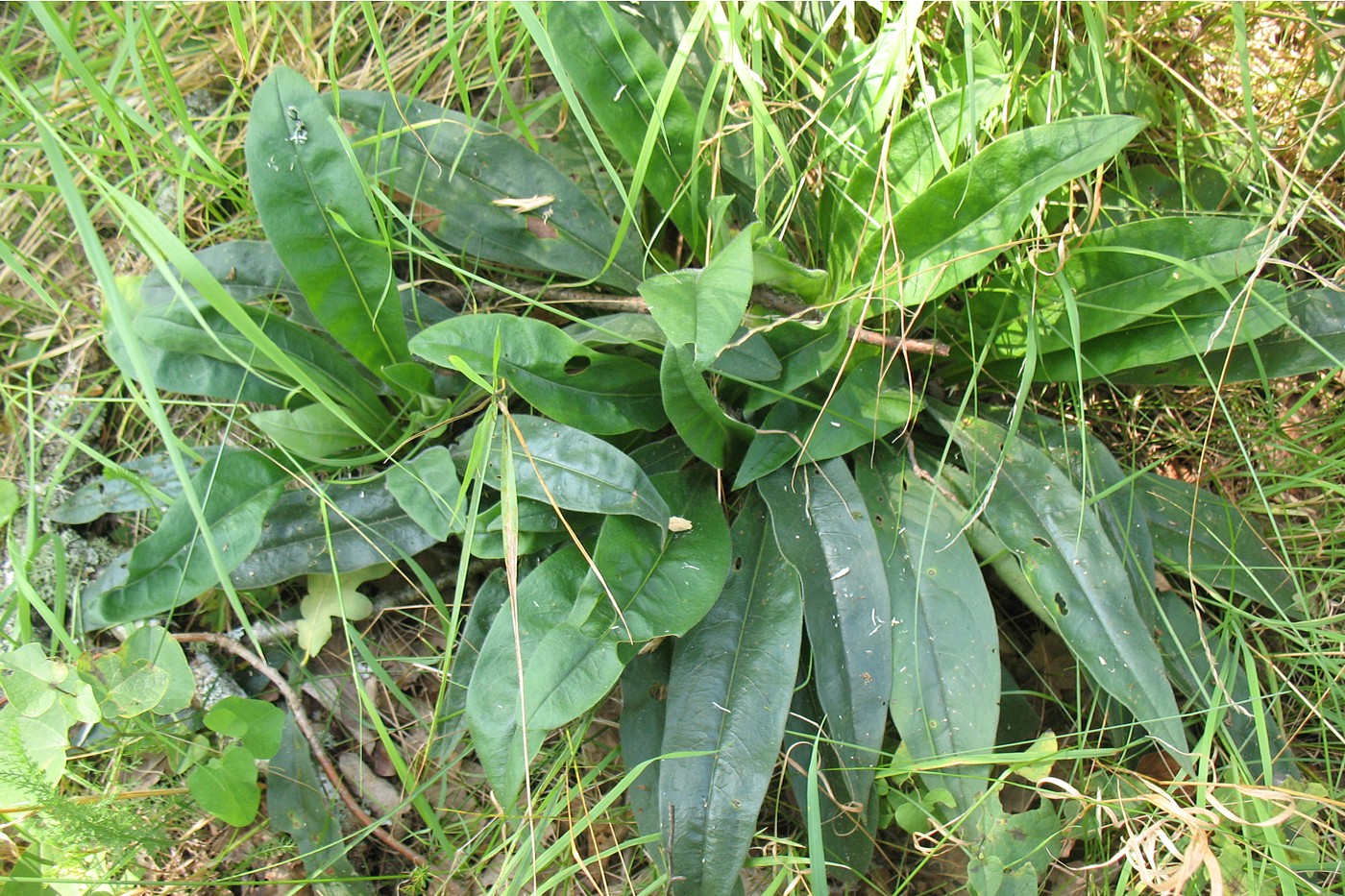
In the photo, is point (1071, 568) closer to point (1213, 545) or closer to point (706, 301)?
point (1213, 545)

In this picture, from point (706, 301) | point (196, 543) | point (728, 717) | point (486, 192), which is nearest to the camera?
point (706, 301)

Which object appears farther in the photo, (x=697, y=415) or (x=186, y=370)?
(x=186, y=370)

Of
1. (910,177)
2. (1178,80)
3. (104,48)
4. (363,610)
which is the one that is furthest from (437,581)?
(1178,80)

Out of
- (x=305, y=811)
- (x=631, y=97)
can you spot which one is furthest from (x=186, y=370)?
(x=631, y=97)

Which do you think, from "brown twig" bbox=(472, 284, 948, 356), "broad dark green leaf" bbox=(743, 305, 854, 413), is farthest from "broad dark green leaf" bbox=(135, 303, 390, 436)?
"broad dark green leaf" bbox=(743, 305, 854, 413)

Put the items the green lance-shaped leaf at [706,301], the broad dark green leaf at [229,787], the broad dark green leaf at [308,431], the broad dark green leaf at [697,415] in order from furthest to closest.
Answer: the broad dark green leaf at [308,431] → the broad dark green leaf at [229,787] → the broad dark green leaf at [697,415] → the green lance-shaped leaf at [706,301]

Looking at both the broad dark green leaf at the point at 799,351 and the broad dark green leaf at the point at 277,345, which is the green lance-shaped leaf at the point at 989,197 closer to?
the broad dark green leaf at the point at 799,351

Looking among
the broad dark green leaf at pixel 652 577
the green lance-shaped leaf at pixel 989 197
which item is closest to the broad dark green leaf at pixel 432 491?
the broad dark green leaf at pixel 652 577
